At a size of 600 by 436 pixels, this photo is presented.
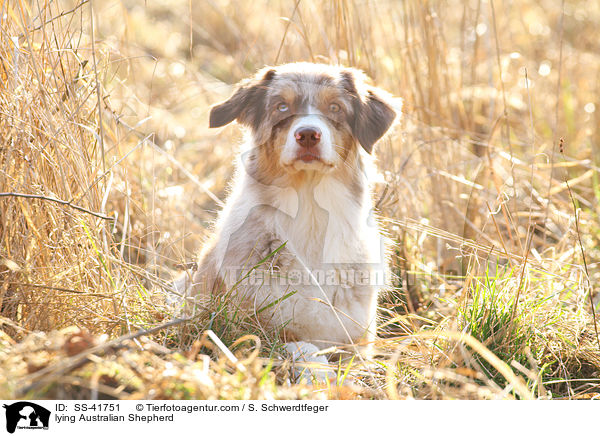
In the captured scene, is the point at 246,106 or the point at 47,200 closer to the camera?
the point at 47,200

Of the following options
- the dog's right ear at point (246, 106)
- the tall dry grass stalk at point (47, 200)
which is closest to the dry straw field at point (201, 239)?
the tall dry grass stalk at point (47, 200)

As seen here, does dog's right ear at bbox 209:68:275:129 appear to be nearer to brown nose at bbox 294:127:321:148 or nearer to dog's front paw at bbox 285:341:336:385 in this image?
brown nose at bbox 294:127:321:148

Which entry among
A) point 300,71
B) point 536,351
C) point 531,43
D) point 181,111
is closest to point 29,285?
point 300,71

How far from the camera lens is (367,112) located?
128 inches

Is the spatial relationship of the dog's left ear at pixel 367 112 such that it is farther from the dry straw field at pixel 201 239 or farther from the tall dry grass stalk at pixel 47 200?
the tall dry grass stalk at pixel 47 200

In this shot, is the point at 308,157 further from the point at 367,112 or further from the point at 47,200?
the point at 47,200

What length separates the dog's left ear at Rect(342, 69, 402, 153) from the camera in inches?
126

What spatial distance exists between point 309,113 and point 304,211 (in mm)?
489

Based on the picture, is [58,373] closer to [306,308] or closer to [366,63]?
[306,308]

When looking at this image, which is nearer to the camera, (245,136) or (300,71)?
(300,71)

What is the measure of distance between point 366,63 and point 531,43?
387cm

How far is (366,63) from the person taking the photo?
14.8 feet
